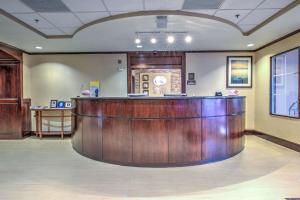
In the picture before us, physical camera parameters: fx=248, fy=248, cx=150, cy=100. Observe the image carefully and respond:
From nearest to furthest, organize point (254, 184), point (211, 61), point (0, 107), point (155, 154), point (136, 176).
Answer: point (254, 184) < point (136, 176) < point (155, 154) < point (0, 107) < point (211, 61)

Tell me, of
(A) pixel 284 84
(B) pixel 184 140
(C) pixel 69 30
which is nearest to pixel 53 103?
(C) pixel 69 30

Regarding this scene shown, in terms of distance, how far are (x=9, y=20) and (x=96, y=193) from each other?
10.9 ft

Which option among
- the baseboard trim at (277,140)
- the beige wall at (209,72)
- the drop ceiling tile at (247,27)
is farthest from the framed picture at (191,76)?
the drop ceiling tile at (247,27)

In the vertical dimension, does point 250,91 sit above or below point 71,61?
below

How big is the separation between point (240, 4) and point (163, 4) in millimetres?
1187

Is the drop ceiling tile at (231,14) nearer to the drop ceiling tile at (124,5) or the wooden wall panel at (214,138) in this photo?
the drop ceiling tile at (124,5)

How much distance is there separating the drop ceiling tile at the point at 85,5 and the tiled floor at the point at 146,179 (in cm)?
260

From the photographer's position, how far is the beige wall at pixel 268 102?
5.45 metres

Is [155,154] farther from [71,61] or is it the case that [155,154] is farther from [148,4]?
[71,61]

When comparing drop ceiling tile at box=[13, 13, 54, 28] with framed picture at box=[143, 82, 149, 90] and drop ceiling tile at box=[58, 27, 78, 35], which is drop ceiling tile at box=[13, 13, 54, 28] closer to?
drop ceiling tile at box=[58, 27, 78, 35]

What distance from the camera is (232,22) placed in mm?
4723

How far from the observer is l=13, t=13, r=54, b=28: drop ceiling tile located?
13.8 ft

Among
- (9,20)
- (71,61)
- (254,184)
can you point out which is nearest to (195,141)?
(254,184)

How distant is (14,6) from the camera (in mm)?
3764
